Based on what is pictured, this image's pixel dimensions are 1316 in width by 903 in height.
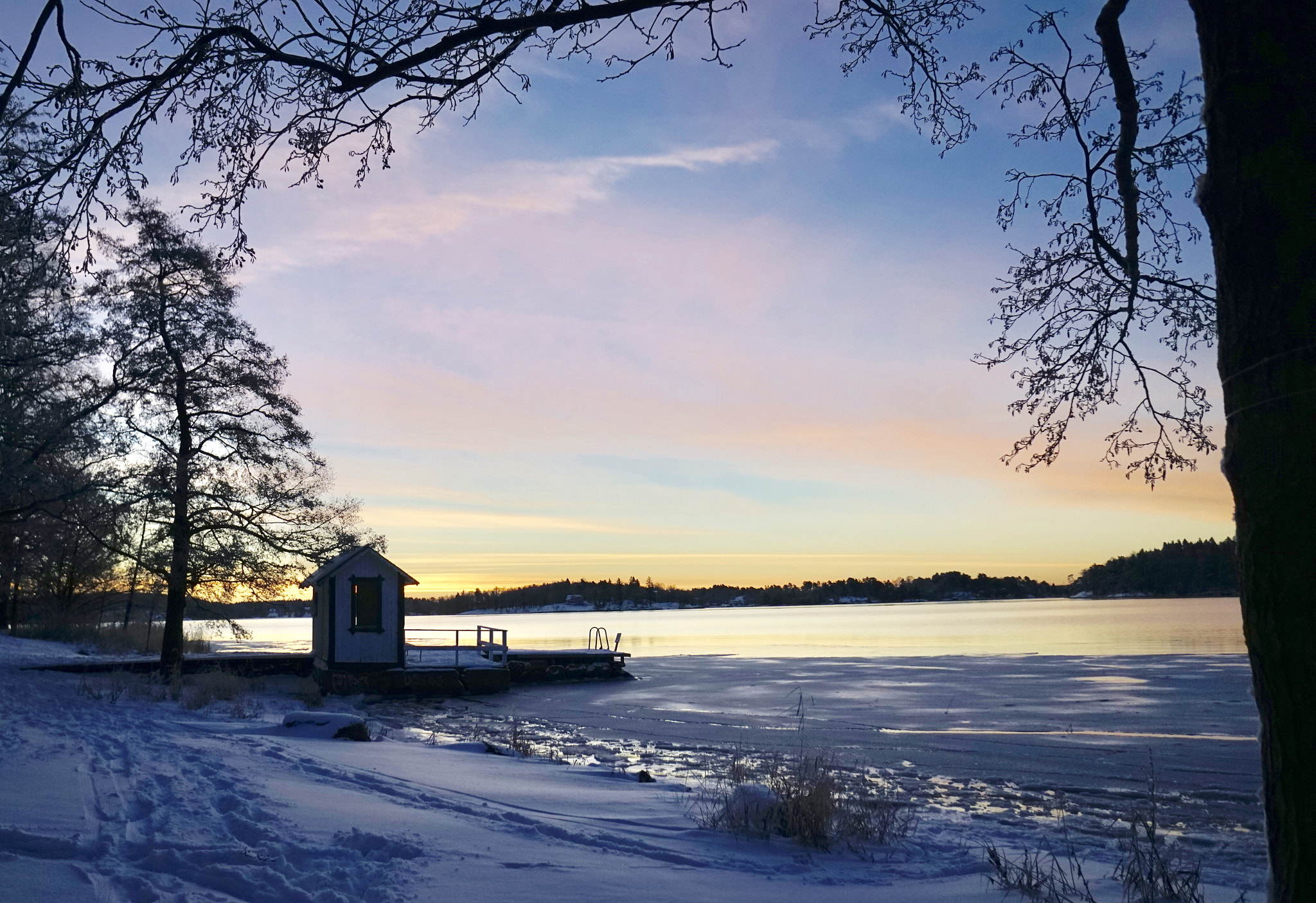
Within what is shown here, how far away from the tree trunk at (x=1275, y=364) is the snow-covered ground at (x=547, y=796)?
3.04 metres

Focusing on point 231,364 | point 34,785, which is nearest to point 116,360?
point 231,364

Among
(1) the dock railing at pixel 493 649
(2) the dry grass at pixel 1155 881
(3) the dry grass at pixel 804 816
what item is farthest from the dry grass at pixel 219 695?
(2) the dry grass at pixel 1155 881

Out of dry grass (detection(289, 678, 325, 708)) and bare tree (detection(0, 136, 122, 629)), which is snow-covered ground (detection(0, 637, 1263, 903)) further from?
bare tree (detection(0, 136, 122, 629))

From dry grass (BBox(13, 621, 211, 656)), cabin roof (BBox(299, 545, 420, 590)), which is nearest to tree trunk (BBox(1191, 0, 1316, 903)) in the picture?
cabin roof (BBox(299, 545, 420, 590))

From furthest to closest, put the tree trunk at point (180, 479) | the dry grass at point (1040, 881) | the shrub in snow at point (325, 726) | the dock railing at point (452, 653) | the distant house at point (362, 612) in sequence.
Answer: the dock railing at point (452, 653) < the distant house at point (362, 612) < the tree trunk at point (180, 479) < the shrub in snow at point (325, 726) < the dry grass at point (1040, 881)

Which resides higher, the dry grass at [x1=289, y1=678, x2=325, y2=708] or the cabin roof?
the cabin roof

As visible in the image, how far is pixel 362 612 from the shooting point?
92.0ft

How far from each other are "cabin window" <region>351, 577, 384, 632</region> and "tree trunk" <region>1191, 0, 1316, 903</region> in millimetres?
26852

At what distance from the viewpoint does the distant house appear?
27.4 m

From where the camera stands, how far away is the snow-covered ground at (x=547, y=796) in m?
4.98

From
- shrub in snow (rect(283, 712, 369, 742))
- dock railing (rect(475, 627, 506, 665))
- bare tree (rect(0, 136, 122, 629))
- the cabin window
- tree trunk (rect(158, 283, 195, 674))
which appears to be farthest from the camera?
dock railing (rect(475, 627, 506, 665))

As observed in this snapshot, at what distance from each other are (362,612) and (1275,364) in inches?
1092

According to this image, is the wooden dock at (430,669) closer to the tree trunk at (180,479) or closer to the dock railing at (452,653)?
the dock railing at (452,653)

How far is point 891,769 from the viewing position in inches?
531
